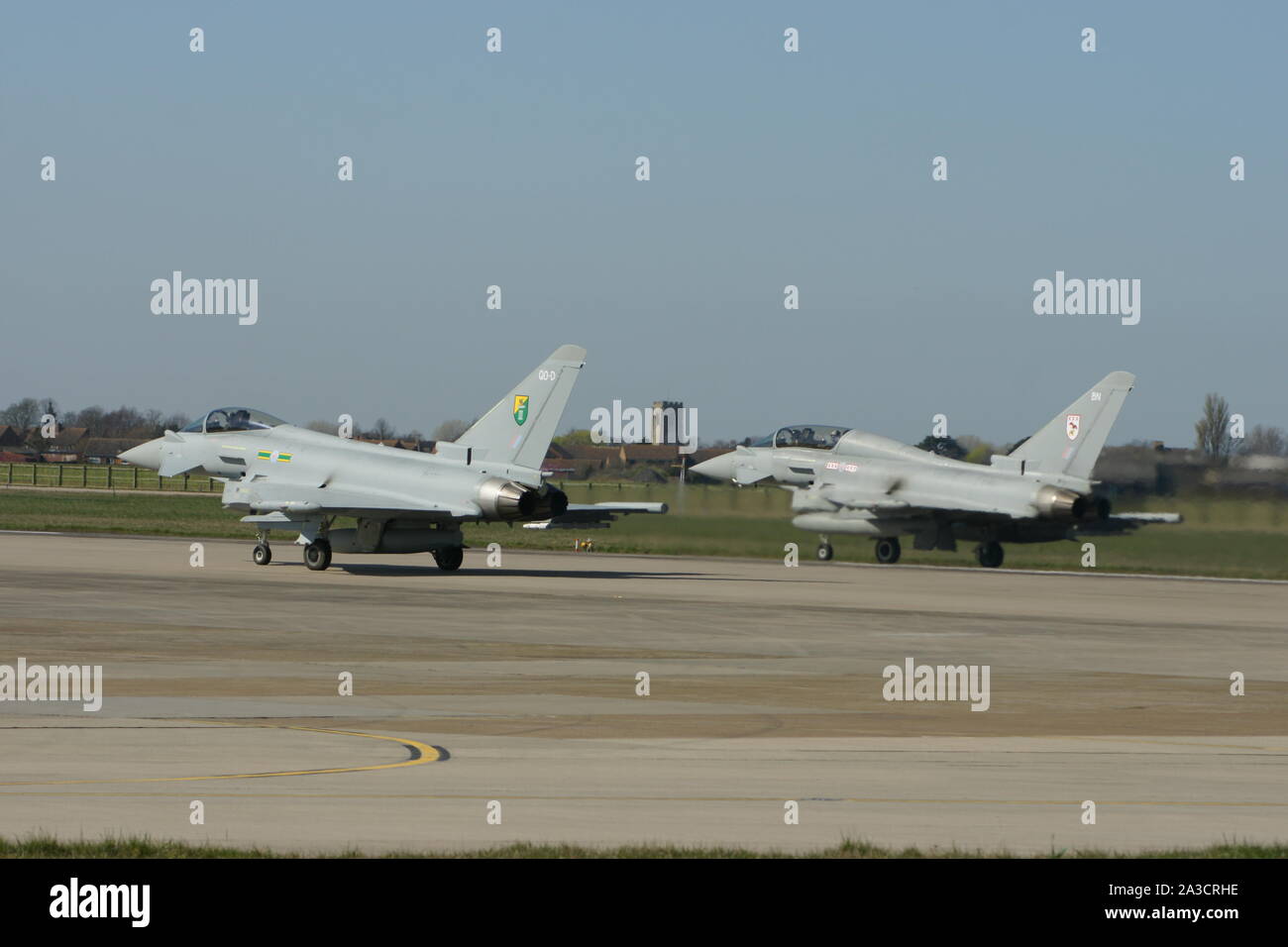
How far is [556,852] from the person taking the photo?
32.4 ft

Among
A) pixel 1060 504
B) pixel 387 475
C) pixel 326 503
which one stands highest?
pixel 387 475

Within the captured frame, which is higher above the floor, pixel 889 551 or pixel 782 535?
pixel 782 535

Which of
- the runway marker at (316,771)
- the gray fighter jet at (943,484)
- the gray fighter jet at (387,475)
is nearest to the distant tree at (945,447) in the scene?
the gray fighter jet at (943,484)

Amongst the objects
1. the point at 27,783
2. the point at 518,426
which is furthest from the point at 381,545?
the point at 27,783

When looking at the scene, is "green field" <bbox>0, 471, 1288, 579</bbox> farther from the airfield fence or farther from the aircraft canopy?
the airfield fence

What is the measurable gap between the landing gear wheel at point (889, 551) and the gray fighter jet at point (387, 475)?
39.0 ft

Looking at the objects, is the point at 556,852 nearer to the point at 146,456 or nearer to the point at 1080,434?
the point at 146,456

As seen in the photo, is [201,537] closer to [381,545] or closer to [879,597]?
[381,545]

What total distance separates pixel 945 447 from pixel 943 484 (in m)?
4.80

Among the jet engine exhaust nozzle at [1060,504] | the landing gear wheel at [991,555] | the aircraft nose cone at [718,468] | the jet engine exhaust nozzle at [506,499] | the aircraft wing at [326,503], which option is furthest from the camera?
the aircraft nose cone at [718,468]

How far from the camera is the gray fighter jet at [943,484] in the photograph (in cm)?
4944

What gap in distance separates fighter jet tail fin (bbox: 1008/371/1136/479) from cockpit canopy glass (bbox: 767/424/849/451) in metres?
6.60

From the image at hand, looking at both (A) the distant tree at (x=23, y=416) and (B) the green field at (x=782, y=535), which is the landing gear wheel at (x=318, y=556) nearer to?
(B) the green field at (x=782, y=535)

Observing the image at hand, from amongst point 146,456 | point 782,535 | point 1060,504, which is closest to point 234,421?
point 146,456
